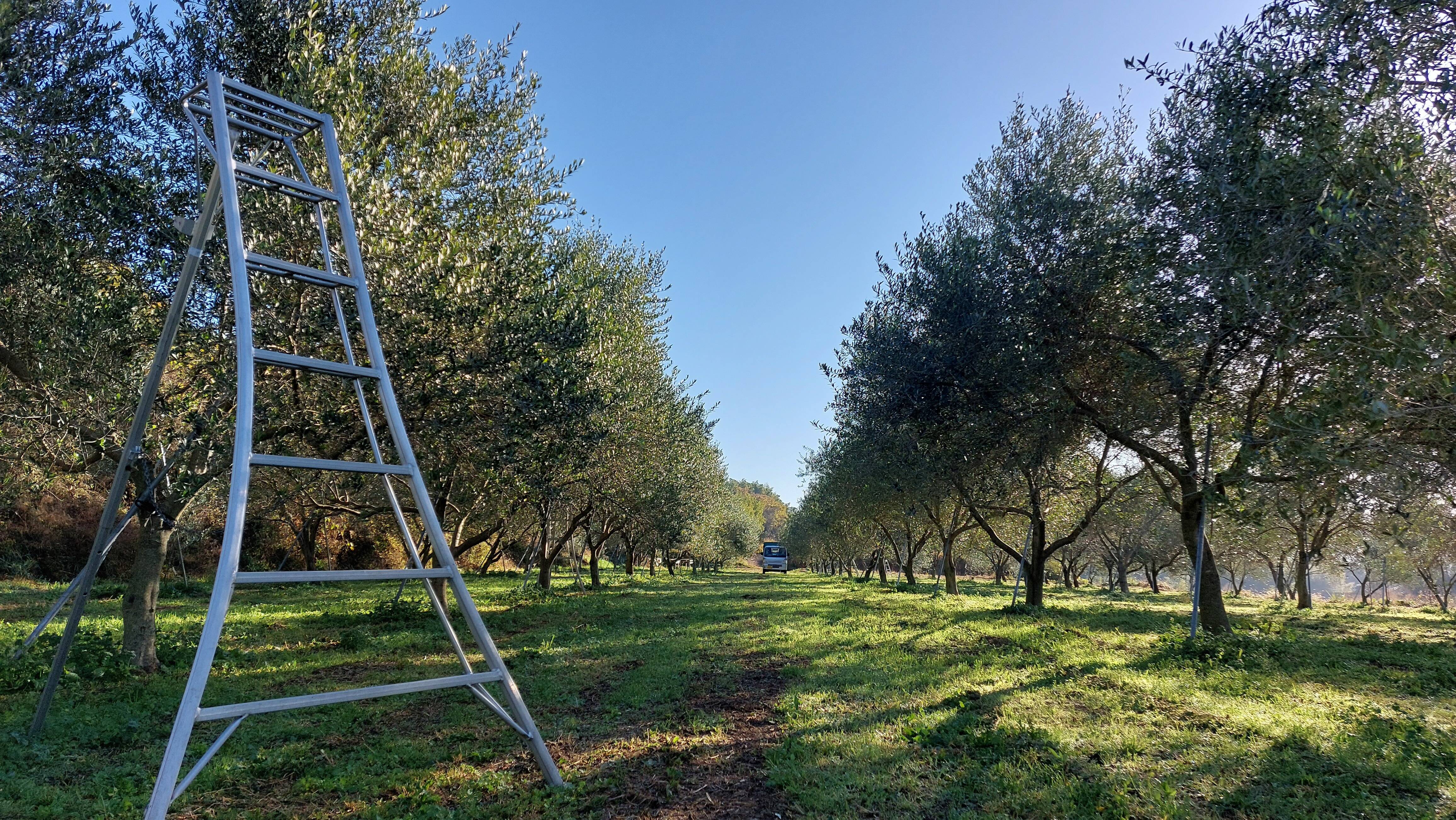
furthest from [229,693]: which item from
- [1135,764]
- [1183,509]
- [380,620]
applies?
[1183,509]

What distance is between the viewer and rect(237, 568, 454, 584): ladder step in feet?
11.0

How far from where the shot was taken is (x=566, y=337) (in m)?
11.6

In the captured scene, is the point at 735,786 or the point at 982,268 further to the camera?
the point at 982,268

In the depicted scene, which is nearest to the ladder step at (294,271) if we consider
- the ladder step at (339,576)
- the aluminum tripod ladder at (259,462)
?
the aluminum tripod ladder at (259,462)

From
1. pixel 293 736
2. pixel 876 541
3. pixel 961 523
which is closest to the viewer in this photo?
pixel 293 736

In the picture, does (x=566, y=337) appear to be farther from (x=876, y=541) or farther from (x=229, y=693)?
(x=876, y=541)

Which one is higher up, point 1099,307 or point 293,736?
point 1099,307

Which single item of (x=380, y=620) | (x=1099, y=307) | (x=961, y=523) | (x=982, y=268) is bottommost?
(x=380, y=620)

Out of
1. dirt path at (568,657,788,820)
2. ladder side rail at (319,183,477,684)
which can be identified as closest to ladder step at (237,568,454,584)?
ladder side rail at (319,183,477,684)

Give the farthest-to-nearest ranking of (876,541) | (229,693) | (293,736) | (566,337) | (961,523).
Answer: (876,541), (961,523), (566,337), (229,693), (293,736)

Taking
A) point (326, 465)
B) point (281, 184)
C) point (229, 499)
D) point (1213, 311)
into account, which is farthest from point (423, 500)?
point (1213, 311)

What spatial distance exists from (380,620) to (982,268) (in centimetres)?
1651

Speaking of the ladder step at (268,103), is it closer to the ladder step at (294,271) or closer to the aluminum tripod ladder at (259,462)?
the aluminum tripod ladder at (259,462)

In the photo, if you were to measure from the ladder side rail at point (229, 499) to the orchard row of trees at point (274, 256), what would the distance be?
3.81 meters
